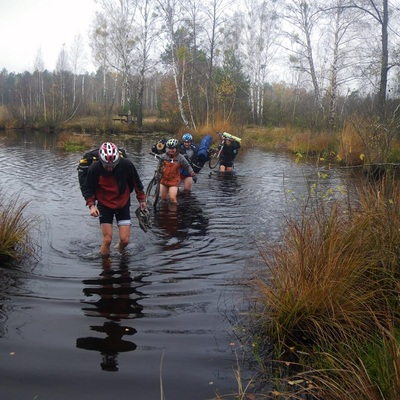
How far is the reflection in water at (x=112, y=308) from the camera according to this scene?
4.20 m

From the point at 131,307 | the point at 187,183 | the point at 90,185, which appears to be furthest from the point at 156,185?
the point at 131,307

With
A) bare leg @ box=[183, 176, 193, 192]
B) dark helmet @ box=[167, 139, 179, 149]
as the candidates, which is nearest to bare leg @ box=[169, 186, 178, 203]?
dark helmet @ box=[167, 139, 179, 149]

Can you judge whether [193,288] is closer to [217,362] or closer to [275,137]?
[217,362]

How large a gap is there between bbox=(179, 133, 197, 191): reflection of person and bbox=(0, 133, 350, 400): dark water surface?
1.90 metres

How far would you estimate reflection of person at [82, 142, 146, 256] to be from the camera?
21.6ft

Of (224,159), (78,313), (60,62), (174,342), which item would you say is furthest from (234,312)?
(60,62)

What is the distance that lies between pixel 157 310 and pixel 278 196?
24.2 ft

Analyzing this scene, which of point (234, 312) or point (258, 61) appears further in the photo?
point (258, 61)

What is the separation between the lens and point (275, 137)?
93.4 ft

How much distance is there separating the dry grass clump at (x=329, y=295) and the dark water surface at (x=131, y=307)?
500mm

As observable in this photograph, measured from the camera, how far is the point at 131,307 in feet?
16.8

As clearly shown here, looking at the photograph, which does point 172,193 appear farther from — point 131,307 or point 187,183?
point 131,307

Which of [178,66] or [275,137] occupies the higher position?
[178,66]

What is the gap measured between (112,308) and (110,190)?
7.24 feet
